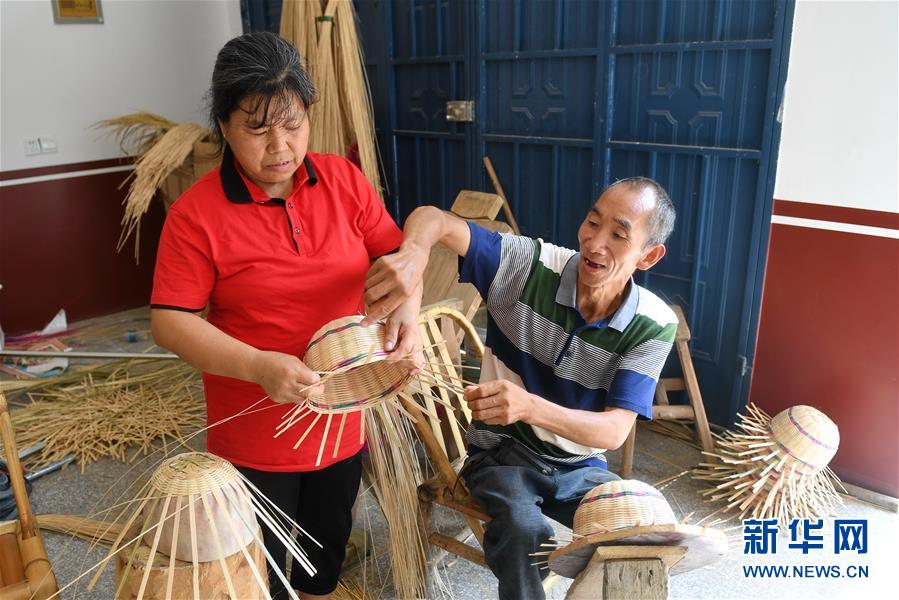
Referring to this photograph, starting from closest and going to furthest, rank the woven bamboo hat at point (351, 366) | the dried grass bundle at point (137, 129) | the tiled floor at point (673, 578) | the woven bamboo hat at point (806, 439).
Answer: the woven bamboo hat at point (351, 366), the tiled floor at point (673, 578), the woven bamboo hat at point (806, 439), the dried grass bundle at point (137, 129)

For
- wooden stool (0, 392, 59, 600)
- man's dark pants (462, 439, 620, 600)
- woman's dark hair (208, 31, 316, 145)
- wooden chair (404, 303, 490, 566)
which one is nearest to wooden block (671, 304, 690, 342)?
wooden chair (404, 303, 490, 566)

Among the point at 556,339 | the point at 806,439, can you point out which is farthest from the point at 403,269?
the point at 806,439

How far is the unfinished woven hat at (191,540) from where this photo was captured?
1133 millimetres

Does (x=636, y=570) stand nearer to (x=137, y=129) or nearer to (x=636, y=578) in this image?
(x=636, y=578)

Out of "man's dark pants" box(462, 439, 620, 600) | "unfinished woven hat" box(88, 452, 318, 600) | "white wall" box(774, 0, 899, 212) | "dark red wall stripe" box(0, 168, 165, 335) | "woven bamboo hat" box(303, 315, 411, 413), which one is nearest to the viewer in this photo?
"unfinished woven hat" box(88, 452, 318, 600)

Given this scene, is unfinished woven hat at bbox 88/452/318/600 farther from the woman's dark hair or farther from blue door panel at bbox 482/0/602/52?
blue door panel at bbox 482/0/602/52

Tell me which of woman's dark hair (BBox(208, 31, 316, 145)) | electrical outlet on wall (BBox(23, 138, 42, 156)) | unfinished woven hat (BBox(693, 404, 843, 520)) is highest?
woman's dark hair (BBox(208, 31, 316, 145))

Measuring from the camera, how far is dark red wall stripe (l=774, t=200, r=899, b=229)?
2.47 meters

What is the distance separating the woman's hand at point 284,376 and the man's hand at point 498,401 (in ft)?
1.09

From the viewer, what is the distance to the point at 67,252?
4.68 meters

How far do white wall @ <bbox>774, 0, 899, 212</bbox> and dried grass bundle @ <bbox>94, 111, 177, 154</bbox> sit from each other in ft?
12.1

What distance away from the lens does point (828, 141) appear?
2.56 metres

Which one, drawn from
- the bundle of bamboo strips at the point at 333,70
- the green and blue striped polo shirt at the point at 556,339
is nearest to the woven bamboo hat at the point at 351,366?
the green and blue striped polo shirt at the point at 556,339

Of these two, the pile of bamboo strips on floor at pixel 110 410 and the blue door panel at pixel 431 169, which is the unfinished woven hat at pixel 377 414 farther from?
the blue door panel at pixel 431 169
